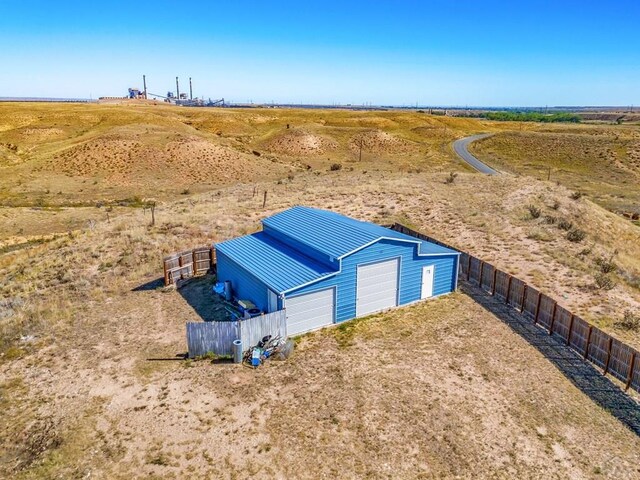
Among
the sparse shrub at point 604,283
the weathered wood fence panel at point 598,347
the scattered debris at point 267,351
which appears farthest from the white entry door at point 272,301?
the sparse shrub at point 604,283

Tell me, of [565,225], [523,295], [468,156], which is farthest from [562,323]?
[468,156]

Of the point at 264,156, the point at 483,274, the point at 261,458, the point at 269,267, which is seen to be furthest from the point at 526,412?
the point at 264,156

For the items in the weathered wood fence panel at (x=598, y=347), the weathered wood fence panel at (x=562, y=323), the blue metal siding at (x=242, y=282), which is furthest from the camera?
the blue metal siding at (x=242, y=282)

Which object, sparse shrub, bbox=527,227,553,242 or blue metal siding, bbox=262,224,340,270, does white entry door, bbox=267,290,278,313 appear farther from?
sparse shrub, bbox=527,227,553,242

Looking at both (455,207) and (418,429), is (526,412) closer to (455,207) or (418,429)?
(418,429)

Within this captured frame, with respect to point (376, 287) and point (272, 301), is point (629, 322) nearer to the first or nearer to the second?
point (376, 287)

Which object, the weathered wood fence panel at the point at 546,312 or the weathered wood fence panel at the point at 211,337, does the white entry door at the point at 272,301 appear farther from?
the weathered wood fence panel at the point at 546,312

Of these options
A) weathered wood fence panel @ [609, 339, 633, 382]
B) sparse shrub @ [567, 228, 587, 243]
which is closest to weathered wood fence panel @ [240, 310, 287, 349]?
weathered wood fence panel @ [609, 339, 633, 382]
